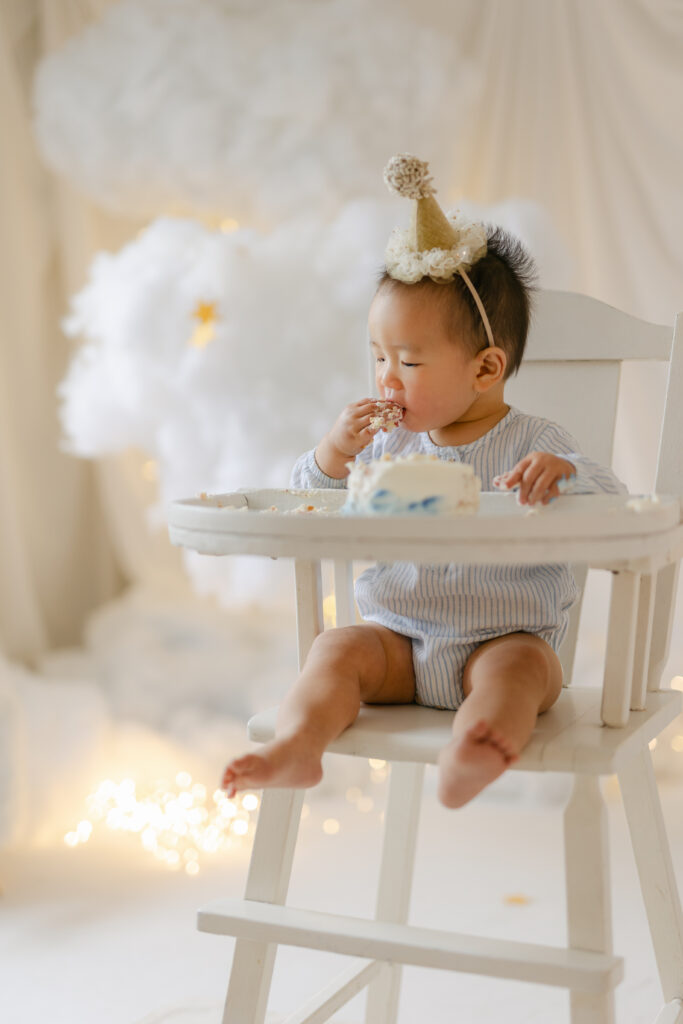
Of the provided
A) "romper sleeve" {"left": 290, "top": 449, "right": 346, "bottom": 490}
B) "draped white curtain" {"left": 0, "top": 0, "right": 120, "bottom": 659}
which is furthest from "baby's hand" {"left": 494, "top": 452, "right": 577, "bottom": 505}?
"draped white curtain" {"left": 0, "top": 0, "right": 120, "bottom": 659}

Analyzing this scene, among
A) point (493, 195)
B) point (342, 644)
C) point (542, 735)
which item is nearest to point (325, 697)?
point (342, 644)

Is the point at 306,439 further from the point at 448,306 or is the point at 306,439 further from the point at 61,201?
the point at 61,201

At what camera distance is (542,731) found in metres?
0.97

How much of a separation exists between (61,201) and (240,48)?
64cm

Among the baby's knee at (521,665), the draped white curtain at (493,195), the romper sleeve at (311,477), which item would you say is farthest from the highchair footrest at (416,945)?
the draped white curtain at (493,195)

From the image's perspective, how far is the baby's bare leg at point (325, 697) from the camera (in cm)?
90

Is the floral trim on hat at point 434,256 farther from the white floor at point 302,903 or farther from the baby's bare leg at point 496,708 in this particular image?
the white floor at point 302,903

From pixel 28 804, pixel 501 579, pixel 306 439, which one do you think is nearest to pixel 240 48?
pixel 306 439

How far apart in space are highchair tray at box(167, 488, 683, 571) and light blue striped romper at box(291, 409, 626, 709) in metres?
0.14

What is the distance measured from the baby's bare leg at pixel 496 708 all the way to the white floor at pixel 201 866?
0.33m

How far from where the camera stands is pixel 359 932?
943 mm

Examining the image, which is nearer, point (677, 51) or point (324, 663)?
point (324, 663)

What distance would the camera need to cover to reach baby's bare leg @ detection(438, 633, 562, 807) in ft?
2.86

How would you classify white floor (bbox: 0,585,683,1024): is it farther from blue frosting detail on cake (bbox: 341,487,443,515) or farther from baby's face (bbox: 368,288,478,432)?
baby's face (bbox: 368,288,478,432)
